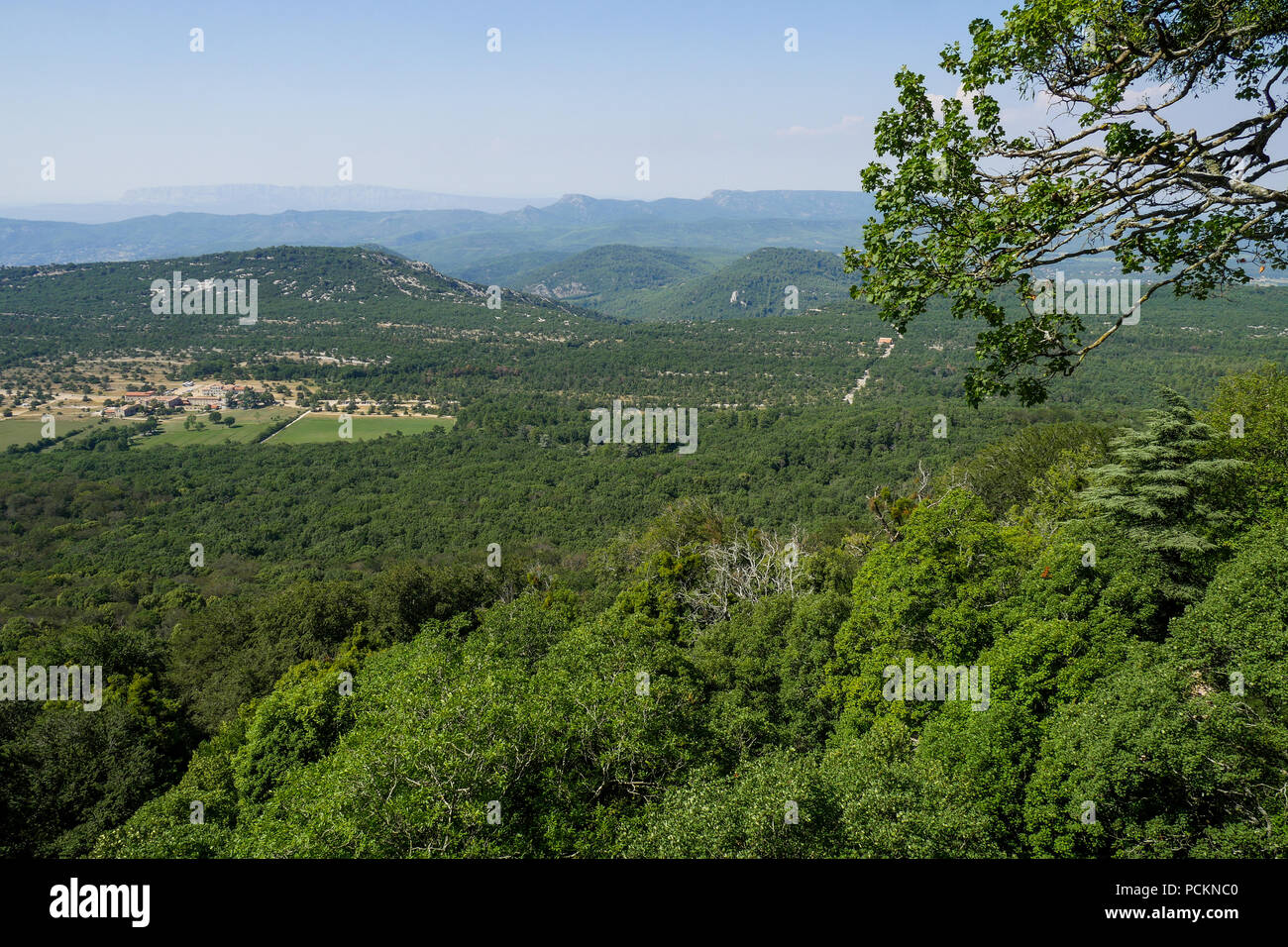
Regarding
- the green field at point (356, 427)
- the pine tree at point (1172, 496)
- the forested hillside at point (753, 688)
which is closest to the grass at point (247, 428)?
the green field at point (356, 427)

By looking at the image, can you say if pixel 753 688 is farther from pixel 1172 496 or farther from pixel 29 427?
pixel 29 427

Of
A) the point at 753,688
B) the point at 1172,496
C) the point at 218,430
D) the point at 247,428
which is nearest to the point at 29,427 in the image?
the point at 218,430

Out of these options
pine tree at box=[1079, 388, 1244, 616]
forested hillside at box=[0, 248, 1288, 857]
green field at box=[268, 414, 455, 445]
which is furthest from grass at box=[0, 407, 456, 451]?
pine tree at box=[1079, 388, 1244, 616]

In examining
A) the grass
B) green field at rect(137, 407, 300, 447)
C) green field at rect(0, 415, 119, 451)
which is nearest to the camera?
green field at rect(0, 415, 119, 451)

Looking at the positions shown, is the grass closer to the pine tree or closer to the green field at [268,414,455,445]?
the green field at [268,414,455,445]
